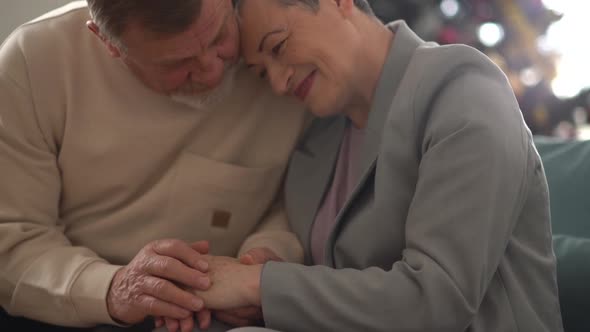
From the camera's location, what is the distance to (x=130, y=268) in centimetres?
113

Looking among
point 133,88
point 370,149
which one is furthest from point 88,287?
point 370,149

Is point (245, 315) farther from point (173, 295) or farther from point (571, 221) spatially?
point (571, 221)

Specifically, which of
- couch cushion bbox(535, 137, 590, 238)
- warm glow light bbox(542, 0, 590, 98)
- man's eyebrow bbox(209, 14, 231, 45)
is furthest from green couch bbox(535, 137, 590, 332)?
warm glow light bbox(542, 0, 590, 98)

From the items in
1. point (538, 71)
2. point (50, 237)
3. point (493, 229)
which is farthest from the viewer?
point (538, 71)

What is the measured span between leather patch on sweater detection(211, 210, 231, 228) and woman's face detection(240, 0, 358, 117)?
306 millimetres

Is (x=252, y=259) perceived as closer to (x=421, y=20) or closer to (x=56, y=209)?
(x=56, y=209)

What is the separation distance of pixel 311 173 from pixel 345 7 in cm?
34

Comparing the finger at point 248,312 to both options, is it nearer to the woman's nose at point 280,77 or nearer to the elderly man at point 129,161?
the elderly man at point 129,161

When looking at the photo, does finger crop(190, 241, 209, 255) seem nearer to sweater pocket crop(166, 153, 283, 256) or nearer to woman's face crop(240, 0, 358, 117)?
sweater pocket crop(166, 153, 283, 256)

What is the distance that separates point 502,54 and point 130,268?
1832 mm

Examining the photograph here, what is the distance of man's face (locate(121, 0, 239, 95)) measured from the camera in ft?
3.51

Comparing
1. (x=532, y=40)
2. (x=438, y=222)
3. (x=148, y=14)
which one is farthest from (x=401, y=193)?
(x=532, y=40)

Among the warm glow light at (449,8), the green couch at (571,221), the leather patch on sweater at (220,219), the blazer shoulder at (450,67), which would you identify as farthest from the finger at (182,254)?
the warm glow light at (449,8)

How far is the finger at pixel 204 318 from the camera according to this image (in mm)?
1106
